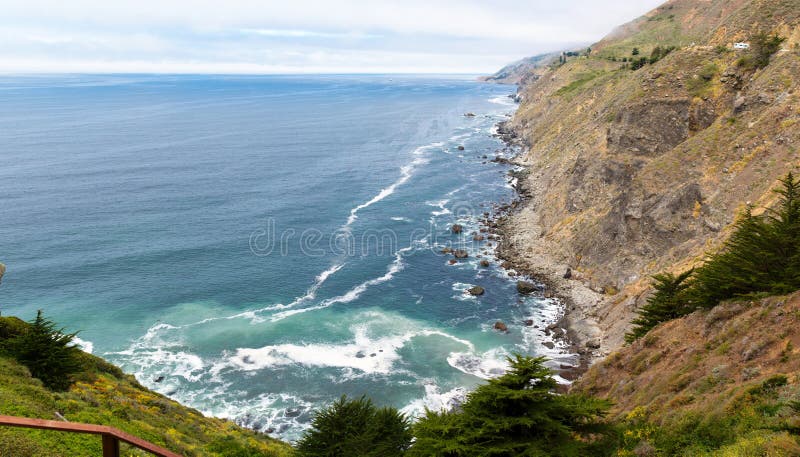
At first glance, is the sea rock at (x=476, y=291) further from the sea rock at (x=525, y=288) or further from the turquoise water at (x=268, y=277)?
the sea rock at (x=525, y=288)

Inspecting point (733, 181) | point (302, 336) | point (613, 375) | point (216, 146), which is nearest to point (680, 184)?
point (733, 181)

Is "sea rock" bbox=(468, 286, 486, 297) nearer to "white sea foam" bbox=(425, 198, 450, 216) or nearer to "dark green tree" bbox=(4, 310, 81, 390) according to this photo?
"white sea foam" bbox=(425, 198, 450, 216)

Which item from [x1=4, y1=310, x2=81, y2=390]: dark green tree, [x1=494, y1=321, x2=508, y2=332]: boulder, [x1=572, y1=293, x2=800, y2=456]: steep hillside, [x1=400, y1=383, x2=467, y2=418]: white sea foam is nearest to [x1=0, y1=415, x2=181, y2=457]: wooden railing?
[x1=572, y1=293, x2=800, y2=456]: steep hillside

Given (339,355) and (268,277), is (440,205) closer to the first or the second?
(268,277)

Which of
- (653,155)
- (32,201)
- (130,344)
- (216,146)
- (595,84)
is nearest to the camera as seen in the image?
(130,344)

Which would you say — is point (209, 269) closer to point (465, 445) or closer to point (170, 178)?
point (170, 178)
